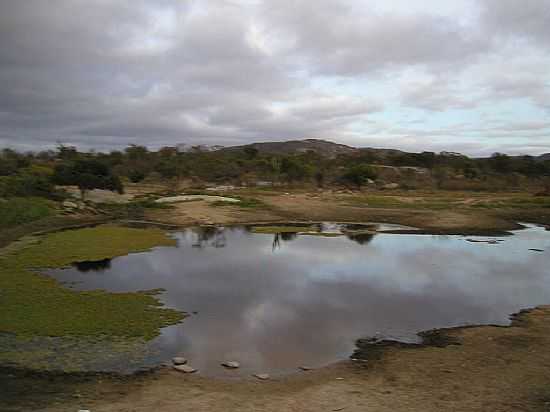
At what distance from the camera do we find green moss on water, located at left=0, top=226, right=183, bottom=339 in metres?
12.8

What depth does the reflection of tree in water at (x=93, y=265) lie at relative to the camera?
67.1 ft

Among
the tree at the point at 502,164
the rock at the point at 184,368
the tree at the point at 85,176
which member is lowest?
the rock at the point at 184,368

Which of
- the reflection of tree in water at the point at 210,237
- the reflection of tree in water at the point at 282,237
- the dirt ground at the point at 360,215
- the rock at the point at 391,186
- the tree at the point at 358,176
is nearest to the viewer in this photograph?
the reflection of tree in water at the point at 210,237

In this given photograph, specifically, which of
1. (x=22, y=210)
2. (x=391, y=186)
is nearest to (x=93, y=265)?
(x=22, y=210)

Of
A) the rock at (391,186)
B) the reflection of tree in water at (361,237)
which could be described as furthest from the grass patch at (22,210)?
the rock at (391,186)

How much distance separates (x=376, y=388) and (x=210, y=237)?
2270 cm

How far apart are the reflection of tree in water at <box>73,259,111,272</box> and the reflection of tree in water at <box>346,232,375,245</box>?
1456 cm

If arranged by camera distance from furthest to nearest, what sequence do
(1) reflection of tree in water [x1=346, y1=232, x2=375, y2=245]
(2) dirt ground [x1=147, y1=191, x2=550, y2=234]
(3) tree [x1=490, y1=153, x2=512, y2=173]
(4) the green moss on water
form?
(3) tree [x1=490, y1=153, x2=512, y2=173] < (2) dirt ground [x1=147, y1=191, x2=550, y2=234] < (1) reflection of tree in water [x1=346, y1=232, x2=375, y2=245] < (4) the green moss on water

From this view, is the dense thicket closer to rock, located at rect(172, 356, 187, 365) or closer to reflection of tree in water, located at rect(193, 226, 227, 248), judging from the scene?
reflection of tree in water, located at rect(193, 226, 227, 248)

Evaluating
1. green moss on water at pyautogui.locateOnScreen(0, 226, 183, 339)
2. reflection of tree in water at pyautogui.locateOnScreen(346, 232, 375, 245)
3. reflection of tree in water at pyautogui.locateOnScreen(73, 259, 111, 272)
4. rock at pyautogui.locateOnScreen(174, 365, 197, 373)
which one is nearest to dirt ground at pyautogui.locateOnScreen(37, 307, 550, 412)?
rock at pyautogui.locateOnScreen(174, 365, 197, 373)

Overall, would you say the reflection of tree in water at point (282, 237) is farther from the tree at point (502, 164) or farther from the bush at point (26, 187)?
the tree at point (502, 164)

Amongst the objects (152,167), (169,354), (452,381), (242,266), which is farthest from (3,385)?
(152,167)

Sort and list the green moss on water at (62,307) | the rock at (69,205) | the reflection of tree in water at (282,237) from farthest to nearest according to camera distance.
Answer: the rock at (69,205)
the reflection of tree in water at (282,237)
the green moss on water at (62,307)

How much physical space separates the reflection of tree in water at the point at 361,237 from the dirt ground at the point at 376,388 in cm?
1811
